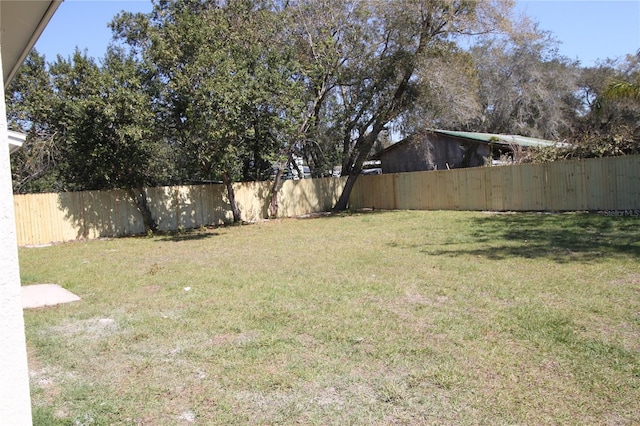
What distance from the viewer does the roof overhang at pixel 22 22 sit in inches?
126

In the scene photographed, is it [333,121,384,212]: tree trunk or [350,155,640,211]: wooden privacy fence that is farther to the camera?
[333,121,384,212]: tree trunk

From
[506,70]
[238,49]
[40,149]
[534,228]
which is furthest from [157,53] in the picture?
[506,70]

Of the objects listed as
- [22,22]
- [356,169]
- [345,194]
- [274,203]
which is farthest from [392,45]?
[22,22]

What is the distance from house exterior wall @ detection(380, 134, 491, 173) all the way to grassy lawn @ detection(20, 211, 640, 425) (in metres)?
13.8

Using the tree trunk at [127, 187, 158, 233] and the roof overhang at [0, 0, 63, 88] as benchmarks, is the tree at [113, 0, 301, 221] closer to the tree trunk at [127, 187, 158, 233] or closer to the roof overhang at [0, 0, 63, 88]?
the tree trunk at [127, 187, 158, 233]

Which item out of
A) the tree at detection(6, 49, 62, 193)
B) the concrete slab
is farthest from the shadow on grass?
the tree at detection(6, 49, 62, 193)

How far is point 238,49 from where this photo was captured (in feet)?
51.1

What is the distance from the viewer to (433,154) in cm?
2466

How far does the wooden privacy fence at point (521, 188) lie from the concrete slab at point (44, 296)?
51.0 feet

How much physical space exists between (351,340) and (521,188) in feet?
48.8

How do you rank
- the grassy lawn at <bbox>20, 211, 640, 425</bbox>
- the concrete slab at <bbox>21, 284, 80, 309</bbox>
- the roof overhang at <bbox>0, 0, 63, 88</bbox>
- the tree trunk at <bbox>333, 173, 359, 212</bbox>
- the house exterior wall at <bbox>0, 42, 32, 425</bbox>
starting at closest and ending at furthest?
the house exterior wall at <bbox>0, 42, 32, 425</bbox> < the roof overhang at <bbox>0, 0, 63, 88</bbox> < the grassy lawn at <bbox>20, 211, 640, 425</bbox> < the concrete slab at <bbox>21, 284, 80, 309</bbox> < the tree trunk at <bbox>333, 173, 359, 212</bbox>

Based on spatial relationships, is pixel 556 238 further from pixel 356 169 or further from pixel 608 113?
pixel 608 113

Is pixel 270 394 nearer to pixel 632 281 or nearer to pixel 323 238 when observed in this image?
pixel 632 281

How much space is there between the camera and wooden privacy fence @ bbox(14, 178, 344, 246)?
1481 cm
